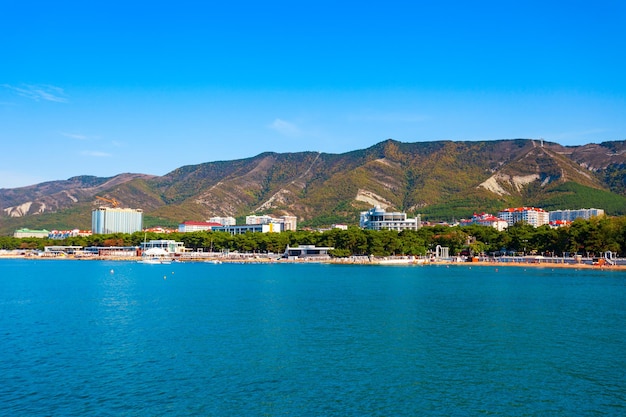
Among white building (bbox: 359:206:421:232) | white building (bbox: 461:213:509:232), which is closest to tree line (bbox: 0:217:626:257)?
white building (bbox: 359:206:421:232)

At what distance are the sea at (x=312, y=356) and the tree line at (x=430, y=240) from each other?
5622cm

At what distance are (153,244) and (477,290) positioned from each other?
112 m

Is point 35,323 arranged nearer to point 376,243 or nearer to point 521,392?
point 521,392

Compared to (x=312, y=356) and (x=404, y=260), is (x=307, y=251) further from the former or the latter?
(x=312, y=356)

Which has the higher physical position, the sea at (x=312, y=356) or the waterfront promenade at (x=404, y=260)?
the waterfront promenade at (x=404, y=260)

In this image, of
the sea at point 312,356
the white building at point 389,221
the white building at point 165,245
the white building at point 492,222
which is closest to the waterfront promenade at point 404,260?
the white building at point 165,245

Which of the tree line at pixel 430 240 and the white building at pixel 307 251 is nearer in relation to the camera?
the tree line at pixel 430 240

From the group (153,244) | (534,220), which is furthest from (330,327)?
(534,220)

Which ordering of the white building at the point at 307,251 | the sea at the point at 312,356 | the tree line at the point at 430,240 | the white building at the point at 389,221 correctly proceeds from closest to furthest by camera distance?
the sea at the point at 312,356, the tree line at the point at 430,240, the white building at the point at 307,251, the white building at the point at 389,221

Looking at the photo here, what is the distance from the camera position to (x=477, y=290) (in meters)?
55.7

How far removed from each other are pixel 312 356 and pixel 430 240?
337ft

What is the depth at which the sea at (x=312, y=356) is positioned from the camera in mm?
19266

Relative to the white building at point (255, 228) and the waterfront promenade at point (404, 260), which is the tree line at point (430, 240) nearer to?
the waterfront promenade at point (404, 260)

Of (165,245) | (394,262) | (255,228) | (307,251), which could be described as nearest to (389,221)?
(255,228)
